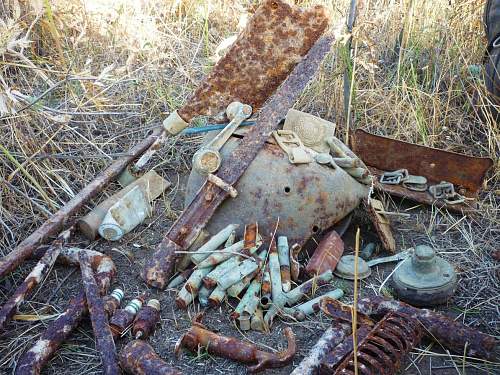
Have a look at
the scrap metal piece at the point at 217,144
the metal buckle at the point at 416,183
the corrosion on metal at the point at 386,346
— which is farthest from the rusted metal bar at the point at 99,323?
the metal buckle at the point at 416,183

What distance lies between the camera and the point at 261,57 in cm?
351

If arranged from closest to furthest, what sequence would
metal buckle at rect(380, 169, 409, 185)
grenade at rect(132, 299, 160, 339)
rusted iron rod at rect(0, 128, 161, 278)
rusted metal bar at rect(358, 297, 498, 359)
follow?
rusted metal bar at rect(358, 297, 498, 359)
grenade at rect(132, 299, 160, 339)
rusted iron rod at rect(0, 128, 161, 278)
metal buckle at rect(380, 169, 409, 185)

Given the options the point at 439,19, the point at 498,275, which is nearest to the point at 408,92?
the point at 439,19

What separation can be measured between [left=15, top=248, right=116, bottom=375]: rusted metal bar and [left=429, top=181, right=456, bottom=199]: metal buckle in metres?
2.18

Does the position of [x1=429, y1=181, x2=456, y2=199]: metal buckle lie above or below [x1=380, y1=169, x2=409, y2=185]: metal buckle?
below

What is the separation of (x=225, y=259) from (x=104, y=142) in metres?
1.78

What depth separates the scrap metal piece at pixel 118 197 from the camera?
355cm

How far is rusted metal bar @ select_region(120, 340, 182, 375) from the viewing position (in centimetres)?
247

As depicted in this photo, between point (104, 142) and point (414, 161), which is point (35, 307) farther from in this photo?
point (414, 161)

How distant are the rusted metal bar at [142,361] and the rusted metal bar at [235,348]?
0.15 metres

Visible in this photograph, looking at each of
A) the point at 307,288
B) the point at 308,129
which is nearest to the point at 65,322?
the point at 307,288

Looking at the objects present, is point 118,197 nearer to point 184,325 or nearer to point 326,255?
point 184,325

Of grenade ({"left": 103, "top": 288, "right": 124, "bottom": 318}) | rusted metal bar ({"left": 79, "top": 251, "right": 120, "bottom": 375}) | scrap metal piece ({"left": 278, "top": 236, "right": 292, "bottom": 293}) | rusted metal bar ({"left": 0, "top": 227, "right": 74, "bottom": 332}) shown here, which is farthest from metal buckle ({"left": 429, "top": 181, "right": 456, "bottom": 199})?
rusted metal bar ({"left": 0, "top": 227, "right": 74, "bottom": 332})

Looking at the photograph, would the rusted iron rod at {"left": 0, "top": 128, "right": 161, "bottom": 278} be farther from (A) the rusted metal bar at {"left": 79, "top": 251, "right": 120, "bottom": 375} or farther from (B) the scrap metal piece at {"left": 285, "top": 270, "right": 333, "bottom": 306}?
(B) the scrap metal piece at {"left": 285, "top": 270, "right": 333, "bottom": 306}
